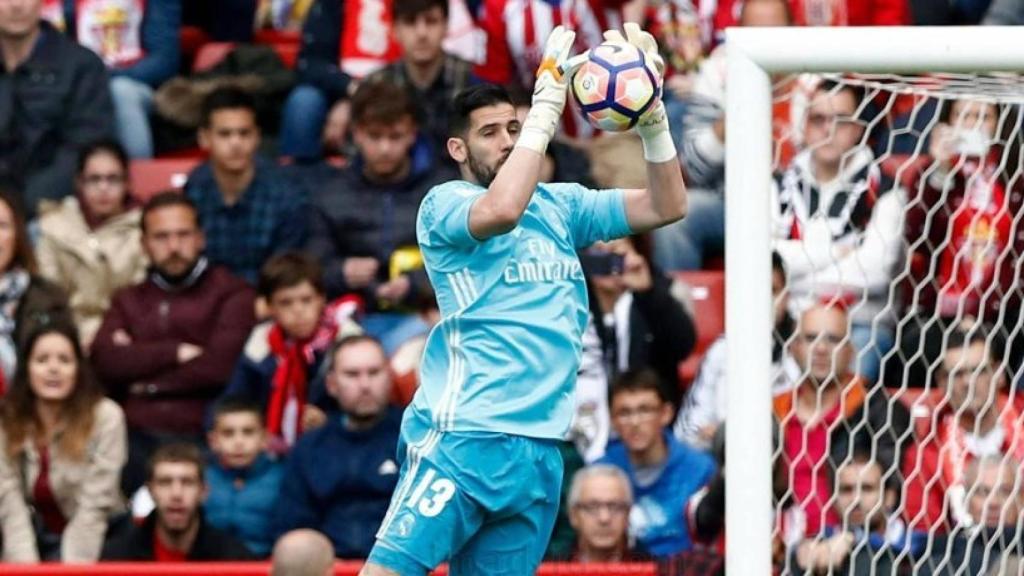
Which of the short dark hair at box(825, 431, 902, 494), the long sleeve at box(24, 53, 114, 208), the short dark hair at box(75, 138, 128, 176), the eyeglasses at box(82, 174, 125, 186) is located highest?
the long sleeve at box(24, 53, 114, 208)

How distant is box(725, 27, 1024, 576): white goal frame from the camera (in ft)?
18.6

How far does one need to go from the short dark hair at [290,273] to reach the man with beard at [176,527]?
2.76ft

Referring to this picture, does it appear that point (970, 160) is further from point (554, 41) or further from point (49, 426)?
point (49, 426)

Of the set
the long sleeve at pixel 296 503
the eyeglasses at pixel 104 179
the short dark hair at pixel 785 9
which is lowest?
the long sleeve at pixel 296 503

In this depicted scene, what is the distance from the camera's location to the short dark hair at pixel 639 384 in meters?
7.71

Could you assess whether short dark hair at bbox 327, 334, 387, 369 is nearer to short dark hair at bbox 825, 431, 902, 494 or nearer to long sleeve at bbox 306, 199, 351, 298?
long sleeve at bbox 306, 199, 351, 298

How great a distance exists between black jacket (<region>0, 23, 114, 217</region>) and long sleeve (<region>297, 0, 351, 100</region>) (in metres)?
0.85

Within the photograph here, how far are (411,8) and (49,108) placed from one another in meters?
1.59

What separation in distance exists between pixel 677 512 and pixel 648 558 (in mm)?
356

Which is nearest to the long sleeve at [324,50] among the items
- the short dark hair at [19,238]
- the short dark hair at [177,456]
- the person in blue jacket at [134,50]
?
the person in blue jacket at [134,50]

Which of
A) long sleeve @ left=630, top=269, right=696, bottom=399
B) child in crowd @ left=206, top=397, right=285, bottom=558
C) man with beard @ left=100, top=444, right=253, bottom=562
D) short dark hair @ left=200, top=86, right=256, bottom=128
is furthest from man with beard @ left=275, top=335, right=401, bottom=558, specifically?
short dark hair @ left=200, top=86, right=256, bottom=128

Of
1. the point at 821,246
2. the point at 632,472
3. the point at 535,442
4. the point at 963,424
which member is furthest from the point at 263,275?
the point at 535,442

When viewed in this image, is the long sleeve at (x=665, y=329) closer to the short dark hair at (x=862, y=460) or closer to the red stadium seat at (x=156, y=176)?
the short dark hair at (x=862, y=460)

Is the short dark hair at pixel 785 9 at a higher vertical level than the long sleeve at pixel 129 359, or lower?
higher
